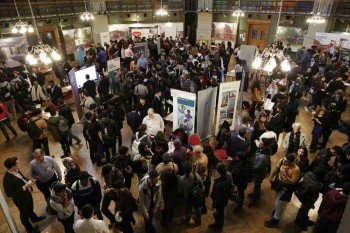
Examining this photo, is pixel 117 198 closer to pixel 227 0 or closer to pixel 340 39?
pixel 340 39

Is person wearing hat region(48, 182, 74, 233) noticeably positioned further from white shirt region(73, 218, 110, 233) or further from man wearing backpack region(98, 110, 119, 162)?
man wearing backpack region(98, 110, 119, 162)

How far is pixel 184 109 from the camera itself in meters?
6.55

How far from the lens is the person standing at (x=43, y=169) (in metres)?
4.34

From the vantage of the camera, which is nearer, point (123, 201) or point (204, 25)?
point (123, 201)

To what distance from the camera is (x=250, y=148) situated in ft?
18.8

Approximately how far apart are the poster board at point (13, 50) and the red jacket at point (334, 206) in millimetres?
13619

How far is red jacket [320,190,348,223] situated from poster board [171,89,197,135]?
350 cm

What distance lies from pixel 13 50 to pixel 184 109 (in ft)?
33.6

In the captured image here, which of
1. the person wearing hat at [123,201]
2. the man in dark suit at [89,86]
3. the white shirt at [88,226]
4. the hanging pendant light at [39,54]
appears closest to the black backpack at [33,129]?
the hanging pendant light at [39,54]

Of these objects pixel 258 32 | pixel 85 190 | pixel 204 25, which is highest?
pixel 204 25

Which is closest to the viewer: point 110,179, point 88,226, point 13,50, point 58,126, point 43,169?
point 88,226

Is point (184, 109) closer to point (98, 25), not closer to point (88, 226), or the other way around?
point (88, 226)

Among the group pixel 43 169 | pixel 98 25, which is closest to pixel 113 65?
pixel 43 169

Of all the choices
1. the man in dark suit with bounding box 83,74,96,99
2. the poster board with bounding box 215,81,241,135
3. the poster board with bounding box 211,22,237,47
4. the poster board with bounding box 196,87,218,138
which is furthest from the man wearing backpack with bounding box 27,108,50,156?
the poster board with bounding box 211,22,237,47
